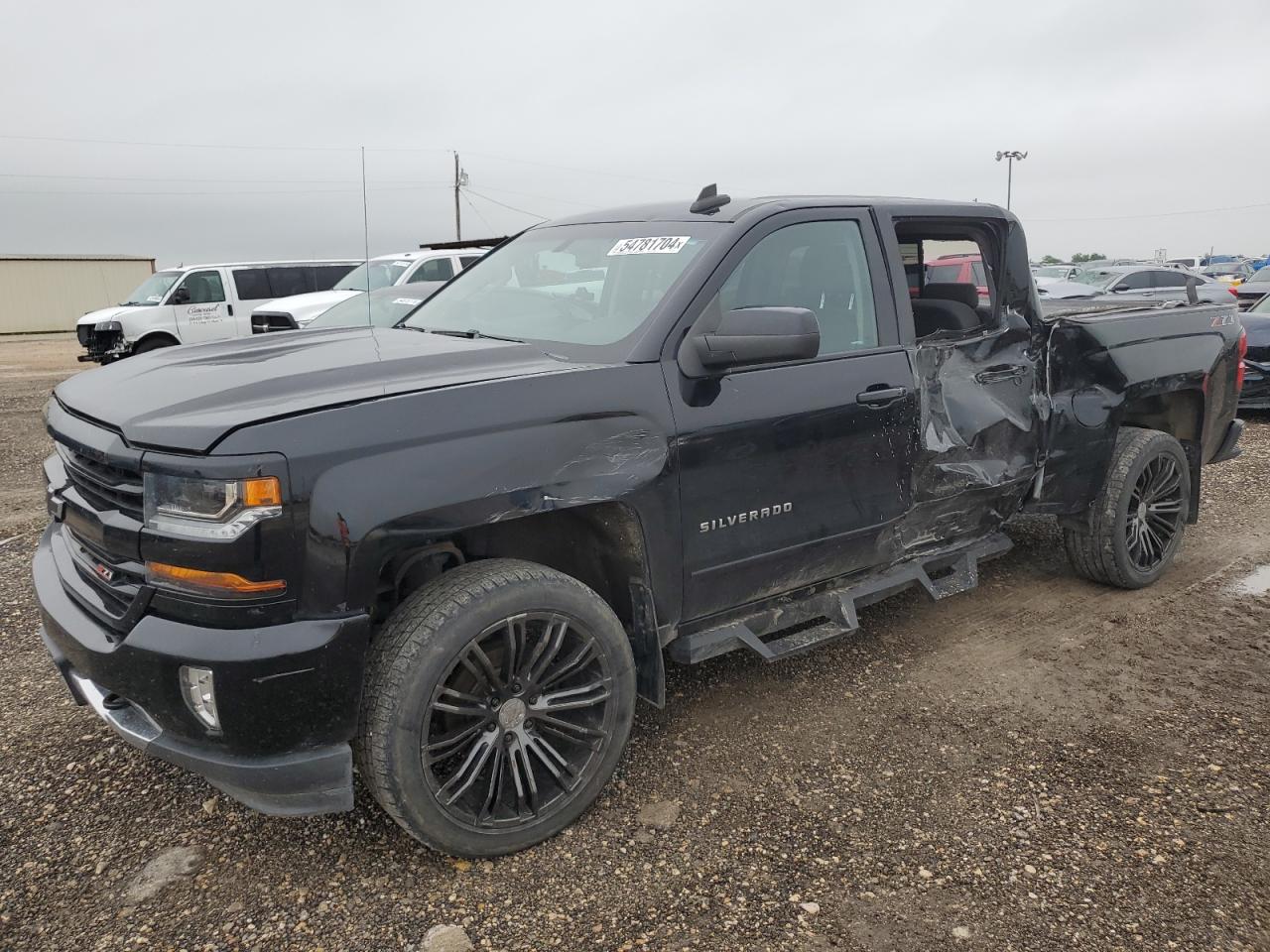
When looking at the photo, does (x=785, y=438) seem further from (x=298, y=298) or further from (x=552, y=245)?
(x=298, y=298)

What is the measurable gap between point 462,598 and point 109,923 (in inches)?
49.6

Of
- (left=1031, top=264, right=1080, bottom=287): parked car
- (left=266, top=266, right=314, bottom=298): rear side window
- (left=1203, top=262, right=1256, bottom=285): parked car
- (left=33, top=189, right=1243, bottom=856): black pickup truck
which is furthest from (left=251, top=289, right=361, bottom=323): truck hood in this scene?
(left=1203, top=262, right=1256, bottom=285): parked car

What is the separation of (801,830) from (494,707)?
1026 millimetres

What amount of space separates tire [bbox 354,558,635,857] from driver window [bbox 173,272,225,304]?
15729mm

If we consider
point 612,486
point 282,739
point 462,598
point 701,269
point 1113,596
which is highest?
point 701,269

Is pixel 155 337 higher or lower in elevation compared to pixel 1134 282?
lower

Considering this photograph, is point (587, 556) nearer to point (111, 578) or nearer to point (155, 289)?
point (111, 578)

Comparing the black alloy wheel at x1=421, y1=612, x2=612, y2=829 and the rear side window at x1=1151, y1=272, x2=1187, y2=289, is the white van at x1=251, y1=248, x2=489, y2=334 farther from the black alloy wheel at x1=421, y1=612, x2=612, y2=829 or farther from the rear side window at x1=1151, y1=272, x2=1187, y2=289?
the rear side window at x1=1151, y1=272, x2=1187, y2=289

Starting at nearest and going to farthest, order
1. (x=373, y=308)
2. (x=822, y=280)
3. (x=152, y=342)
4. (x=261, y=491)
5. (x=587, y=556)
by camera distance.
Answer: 1. (x=261, y=491)
2. (x=587, y=556)
3. (x=822, y=280)
4. (x=373, y=308)
5. (x=152, y=342)

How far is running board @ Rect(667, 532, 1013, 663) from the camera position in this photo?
3.23 metres

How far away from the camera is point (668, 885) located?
262cm

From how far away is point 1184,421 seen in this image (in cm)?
504

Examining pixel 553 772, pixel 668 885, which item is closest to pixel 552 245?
pixel 553 772

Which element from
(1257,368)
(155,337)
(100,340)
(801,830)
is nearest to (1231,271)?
(1257,368)
